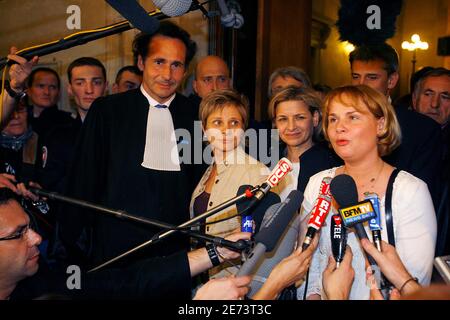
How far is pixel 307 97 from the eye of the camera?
2.91 m

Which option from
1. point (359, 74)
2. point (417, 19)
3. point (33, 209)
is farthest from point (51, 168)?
point (417, 19)

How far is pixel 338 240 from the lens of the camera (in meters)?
1.81

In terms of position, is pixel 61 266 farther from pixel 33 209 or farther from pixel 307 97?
pixel 307 97

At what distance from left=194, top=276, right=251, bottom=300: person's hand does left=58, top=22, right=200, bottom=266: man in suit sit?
129 centimetres

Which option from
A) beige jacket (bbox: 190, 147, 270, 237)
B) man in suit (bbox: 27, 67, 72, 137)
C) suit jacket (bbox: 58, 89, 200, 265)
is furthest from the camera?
man in suit (bbox: 27, 67, 72, 137)

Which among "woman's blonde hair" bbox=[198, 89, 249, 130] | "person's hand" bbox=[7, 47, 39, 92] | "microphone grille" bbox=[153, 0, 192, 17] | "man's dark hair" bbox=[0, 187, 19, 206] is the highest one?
"microphone grille" bbox=[153, 0, 192, 17]

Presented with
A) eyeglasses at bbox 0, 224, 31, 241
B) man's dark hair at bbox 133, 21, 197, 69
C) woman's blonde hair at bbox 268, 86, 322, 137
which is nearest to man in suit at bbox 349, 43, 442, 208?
woman's blonde hair at bbox 268, 86, 322, 137

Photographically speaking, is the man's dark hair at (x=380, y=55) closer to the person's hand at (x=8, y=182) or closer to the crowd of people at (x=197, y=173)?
the crowd of people at (x=197, y=173)

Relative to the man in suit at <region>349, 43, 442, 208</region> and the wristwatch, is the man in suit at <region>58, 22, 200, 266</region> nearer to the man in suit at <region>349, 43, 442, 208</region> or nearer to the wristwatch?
the wristwatch

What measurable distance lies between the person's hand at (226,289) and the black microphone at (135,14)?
0.88 metres

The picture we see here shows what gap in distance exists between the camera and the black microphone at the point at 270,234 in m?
1.57

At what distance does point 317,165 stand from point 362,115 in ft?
2.13

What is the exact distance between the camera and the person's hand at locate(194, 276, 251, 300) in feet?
5.18

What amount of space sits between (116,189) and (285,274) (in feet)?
4.43
